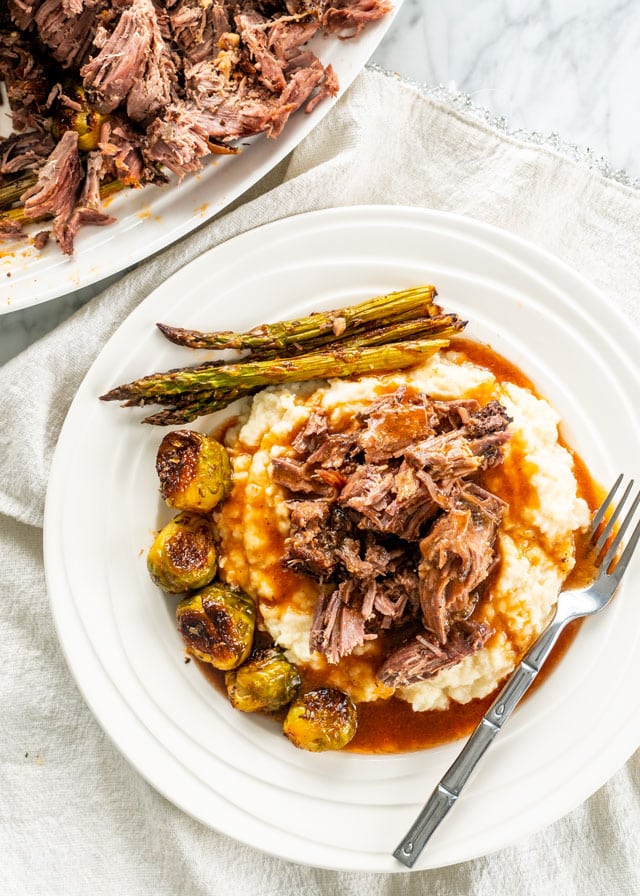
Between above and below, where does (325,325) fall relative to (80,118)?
below

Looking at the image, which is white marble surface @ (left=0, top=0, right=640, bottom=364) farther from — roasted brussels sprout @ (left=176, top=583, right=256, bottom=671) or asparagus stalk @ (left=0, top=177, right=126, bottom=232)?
roasted brussels sprout @ (left=176, top=583, right=256, bottom=671)

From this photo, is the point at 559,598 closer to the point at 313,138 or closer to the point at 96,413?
the point at 96,413

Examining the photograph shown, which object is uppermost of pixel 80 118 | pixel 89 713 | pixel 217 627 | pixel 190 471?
pixel 80 118

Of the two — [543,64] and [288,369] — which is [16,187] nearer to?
[288,369]

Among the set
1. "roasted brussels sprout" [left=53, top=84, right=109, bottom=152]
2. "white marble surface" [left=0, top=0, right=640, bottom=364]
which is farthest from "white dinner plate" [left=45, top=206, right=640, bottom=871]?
"white marble surface" [left=0, top=0, right=640, bottom=364]

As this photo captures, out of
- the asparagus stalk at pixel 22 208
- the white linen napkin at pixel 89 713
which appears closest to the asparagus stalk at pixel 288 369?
the white linen napkin at pixel 89 713

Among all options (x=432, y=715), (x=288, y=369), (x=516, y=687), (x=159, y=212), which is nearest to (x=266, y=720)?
(x=432, y=715)
